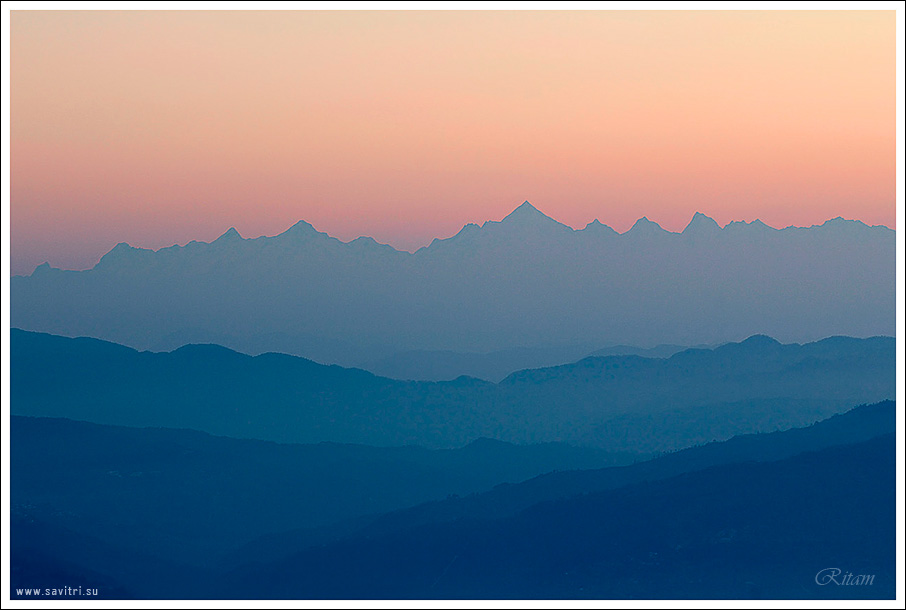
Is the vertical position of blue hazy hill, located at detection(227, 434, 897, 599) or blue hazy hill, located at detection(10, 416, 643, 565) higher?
blue hazy hill, located at detection(10, 416, 643, 565)

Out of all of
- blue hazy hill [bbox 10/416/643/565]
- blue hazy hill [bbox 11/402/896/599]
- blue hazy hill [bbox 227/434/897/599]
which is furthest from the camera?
blue hazy hill [bbox 10/416/643/565]

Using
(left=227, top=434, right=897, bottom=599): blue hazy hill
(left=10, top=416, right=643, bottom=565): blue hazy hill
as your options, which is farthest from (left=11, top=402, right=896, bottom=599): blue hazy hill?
(left=10, top=416, right=643, bottom=565): blue hazy hill

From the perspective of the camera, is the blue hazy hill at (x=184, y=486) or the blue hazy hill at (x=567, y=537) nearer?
the blue hazy hill at (x=567, y=537)

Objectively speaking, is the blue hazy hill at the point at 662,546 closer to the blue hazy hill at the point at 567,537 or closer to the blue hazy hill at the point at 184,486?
the blue hazy hill at the point at 567,537

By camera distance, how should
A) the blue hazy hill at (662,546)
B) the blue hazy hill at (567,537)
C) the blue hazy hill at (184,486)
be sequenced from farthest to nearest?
the blue hazy hill at (184,486) < the blue hazy hill at (567,537) < the blue hazy hill at (662,546)

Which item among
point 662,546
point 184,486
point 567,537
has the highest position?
point 184,486

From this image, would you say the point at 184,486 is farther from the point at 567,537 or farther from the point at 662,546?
the point at 662,546

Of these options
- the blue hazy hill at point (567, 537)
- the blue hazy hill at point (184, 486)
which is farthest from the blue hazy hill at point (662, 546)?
the blue hazy hill at point (184, 486)

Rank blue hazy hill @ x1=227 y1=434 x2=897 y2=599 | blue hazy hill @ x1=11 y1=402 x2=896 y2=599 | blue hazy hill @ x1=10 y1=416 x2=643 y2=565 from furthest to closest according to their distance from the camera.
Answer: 1. blue hazy hill @ x1=10 y1=416 x2=643 y2=565
2. blue hazy hill @ x1=11 y1=402 x2=896 y2=599
3. blue hazy hill @ x1=227 y1=434 x2=897 y2=599

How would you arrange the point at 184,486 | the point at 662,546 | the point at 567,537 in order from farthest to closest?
the point at 184,486
the point at 567,537
the point at 662,546

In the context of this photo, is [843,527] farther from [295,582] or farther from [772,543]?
[295,582]

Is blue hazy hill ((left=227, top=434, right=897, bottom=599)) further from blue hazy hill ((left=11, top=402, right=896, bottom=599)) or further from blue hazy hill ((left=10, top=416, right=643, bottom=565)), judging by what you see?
blue hazy hill ((left=10, top=416, right=643, bottom=565))

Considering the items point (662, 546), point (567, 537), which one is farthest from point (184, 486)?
point (662, 546)

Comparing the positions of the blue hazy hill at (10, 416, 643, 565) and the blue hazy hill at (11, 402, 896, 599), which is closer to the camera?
the blue hazy hill at (11, 402, 896, 599)
